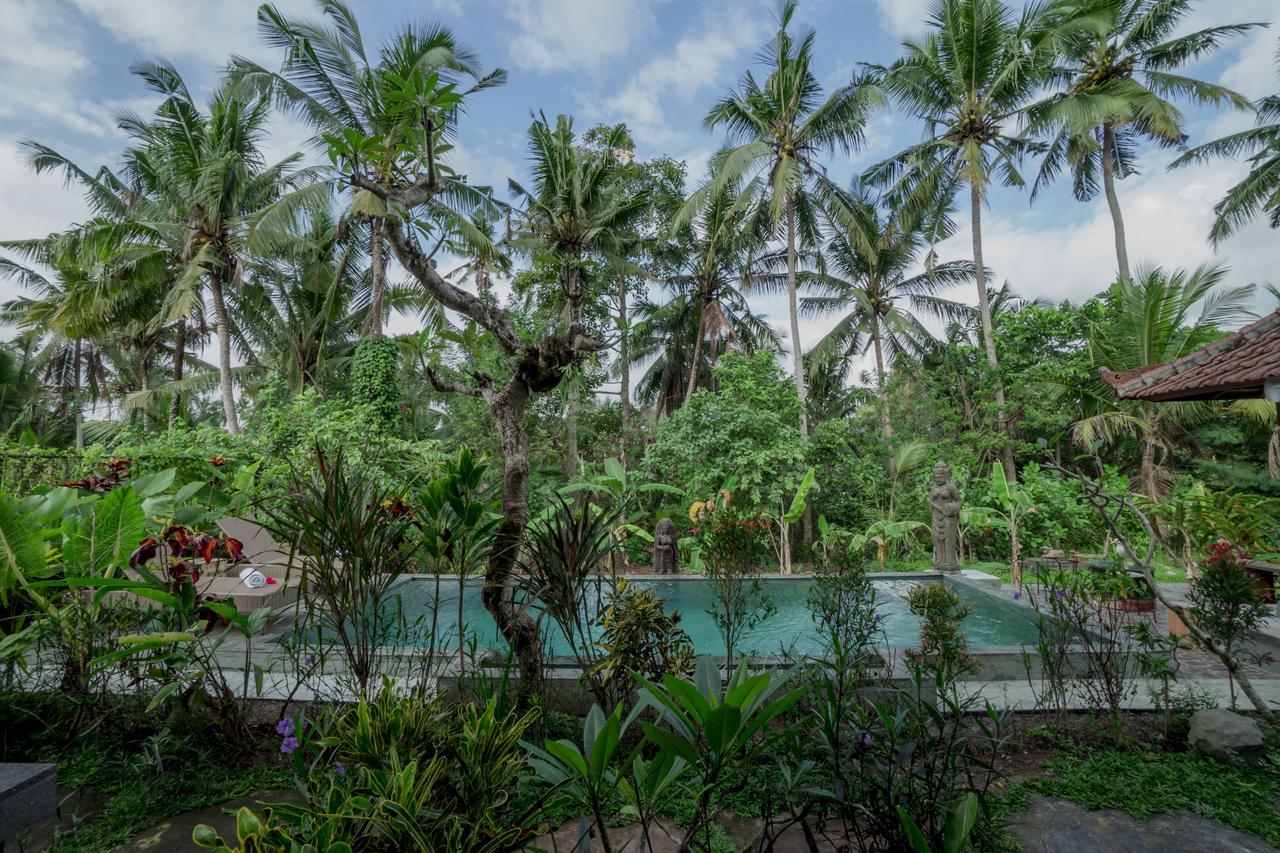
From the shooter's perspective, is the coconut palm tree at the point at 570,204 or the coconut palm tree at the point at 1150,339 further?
the coconut palm tree at the point at 570,204

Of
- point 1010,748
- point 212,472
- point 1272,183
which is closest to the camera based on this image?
point 1010,748

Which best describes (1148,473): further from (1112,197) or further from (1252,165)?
(1252,165)

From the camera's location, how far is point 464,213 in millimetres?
12344

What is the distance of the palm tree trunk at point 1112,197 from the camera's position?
43.2ft

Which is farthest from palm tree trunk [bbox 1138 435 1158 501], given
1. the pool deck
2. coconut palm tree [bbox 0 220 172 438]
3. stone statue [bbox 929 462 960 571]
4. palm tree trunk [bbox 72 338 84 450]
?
palm tree trunk [bbox 72 338 84 450]

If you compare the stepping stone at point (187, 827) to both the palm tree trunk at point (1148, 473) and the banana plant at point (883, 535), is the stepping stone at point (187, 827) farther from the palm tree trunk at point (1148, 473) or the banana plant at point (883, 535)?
the palm tree trunk at point (1148, 473)

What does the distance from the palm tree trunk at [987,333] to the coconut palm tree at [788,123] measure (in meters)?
2.90

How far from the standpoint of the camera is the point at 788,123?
1253cm

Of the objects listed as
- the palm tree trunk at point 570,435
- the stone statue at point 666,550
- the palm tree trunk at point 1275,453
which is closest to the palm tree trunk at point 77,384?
the palm tree trunk at point 570,435


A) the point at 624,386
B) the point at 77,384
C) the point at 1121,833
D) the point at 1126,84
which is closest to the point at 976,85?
the point at 1126,84

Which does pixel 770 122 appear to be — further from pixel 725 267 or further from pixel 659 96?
pixel 659 96

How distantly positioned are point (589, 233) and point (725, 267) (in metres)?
4.87

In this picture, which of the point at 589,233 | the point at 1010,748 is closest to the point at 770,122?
the point at 589,233

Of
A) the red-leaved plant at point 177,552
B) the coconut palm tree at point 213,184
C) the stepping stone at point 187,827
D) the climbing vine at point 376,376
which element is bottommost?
the stepping stone at point 187,827
